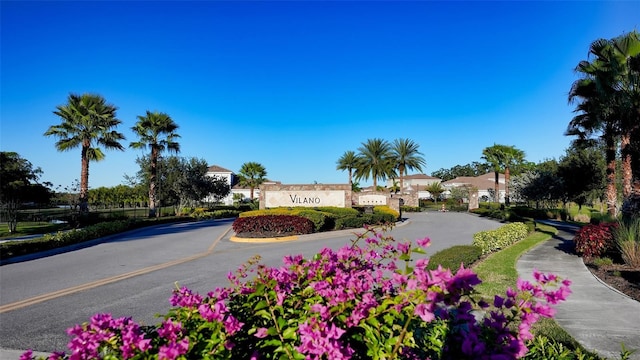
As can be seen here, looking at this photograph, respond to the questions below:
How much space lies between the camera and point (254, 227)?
15758 mm

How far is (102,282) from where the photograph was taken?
743cm

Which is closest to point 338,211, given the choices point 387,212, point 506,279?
point 387,212

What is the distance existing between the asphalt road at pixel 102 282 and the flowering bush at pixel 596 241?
444 centimetres

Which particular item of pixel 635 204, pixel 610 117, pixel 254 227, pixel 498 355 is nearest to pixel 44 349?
pixel 498 355

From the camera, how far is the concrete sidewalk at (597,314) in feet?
13.1

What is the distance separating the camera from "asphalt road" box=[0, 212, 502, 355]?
494cm

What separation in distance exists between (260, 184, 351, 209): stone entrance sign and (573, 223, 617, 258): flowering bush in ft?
40.2

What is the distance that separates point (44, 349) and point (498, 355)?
4960 mm

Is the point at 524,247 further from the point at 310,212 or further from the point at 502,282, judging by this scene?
the point at 310,212

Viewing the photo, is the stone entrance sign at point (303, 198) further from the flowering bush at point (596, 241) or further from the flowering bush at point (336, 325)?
the flowering bush at point (336, 325)

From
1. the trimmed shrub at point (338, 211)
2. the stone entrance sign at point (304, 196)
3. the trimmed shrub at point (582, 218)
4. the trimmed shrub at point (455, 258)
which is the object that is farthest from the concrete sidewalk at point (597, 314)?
the trimmed shrub at point (582, 218)

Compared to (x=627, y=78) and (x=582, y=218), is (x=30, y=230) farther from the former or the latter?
(x=582, y=218)

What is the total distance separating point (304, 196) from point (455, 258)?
13.1 m

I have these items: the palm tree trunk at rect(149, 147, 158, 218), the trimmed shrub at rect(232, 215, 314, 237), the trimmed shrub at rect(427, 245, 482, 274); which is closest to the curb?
the trimmed shrub at rect(232, 215, 314, 237)
